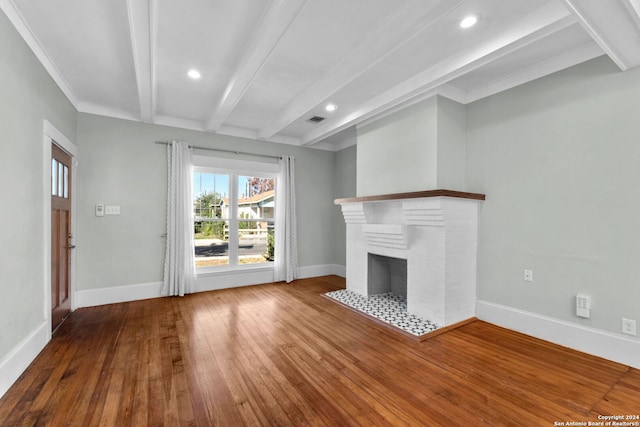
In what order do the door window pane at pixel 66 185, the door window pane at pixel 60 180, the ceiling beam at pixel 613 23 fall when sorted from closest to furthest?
the ceiling beam at pixel 613 23 → the door window pane at pixel 60 180 → the door window pane at pixel 66 185

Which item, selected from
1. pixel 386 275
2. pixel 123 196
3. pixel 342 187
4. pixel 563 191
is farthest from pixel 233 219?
pixel 563 191

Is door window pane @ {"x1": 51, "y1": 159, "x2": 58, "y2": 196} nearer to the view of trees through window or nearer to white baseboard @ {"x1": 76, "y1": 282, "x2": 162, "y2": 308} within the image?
white baseboard @ {"x1": 76, "y1": 282, "x2": 162, "y2": 308}

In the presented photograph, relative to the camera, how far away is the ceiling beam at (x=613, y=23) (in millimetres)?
1687

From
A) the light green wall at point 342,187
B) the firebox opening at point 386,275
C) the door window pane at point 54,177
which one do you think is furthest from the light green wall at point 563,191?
the door window pane at point 54,177

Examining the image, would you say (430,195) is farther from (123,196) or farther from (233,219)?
(123,196)

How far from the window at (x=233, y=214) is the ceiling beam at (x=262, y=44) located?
1484 millimetres

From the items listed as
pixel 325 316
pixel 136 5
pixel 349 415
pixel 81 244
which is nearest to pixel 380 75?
pixel 136 5

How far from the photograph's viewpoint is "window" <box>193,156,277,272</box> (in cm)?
477

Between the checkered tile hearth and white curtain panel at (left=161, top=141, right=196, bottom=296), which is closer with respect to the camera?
the checkered tile hearth

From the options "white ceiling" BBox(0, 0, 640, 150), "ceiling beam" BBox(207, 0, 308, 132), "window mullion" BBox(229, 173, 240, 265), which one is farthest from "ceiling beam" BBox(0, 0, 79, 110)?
"window mullion" BBox(229, 173, 240, 265)

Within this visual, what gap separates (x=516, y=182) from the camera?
3.08 m

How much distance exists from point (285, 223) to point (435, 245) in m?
2.84

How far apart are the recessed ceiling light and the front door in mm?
4079

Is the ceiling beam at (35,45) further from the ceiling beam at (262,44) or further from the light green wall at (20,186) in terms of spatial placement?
the ceiling beam at (262,44)
